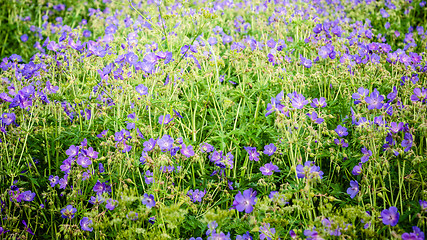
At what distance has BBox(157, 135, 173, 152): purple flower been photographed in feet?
7.93

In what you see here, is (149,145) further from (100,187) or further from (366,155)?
(366,155)

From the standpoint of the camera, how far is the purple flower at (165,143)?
242 centimetres

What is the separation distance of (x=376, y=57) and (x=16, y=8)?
19.7 feet

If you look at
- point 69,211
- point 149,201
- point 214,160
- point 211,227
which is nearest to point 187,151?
point 214,160

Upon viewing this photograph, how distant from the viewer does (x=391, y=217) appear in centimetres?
218

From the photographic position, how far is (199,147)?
105 inches

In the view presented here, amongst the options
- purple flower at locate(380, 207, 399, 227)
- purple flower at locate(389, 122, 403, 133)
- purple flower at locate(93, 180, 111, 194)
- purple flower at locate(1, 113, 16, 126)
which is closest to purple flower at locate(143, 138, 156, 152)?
purple flower at locate(93, 180, 111, 194)

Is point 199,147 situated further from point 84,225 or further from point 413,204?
point 413,204

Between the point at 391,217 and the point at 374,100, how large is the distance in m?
0.85

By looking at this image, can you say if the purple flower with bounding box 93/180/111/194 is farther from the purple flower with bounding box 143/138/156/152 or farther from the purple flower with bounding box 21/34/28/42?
the purple flower with bounding box 21/34/28/42

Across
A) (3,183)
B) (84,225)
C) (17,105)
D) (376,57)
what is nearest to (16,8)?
(17,105)

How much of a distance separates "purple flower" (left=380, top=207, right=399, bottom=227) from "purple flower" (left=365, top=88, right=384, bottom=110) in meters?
0.75

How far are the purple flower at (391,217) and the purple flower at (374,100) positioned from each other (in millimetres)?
751

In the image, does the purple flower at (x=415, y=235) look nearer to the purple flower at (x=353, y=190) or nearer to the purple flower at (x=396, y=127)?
the purple flower at (x=353, y=190)
